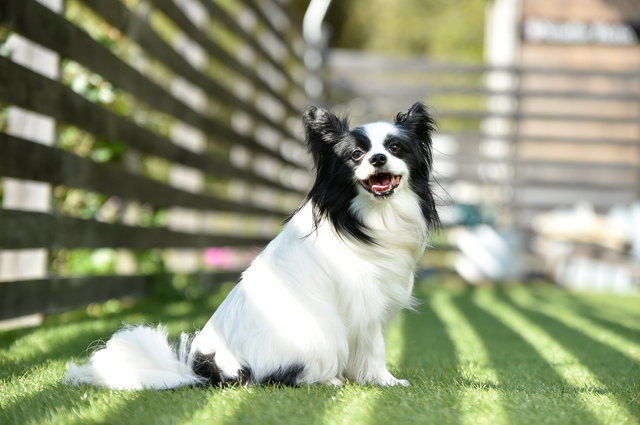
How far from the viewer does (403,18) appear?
19.0 m

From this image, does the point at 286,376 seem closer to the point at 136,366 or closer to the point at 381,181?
the point at 136,366

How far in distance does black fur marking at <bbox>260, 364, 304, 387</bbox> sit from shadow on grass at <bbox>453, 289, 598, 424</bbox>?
0.60 metres

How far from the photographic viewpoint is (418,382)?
2285mm

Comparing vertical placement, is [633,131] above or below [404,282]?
above

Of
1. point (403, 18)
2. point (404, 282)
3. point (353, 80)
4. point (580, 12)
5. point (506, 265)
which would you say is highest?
point (403, 18)

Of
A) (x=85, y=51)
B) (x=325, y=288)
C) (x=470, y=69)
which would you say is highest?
(x=470, y=69)

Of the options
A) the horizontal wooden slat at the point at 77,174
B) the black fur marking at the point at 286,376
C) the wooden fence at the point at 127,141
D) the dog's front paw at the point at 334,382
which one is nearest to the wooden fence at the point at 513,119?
the wooden fence at the point at 127,141

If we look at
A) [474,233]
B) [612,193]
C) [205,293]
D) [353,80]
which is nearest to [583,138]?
[612,193]

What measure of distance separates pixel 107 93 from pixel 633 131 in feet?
20.3

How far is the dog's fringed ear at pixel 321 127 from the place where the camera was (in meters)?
2.44

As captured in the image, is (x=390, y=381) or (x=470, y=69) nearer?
(x=390, y=381)

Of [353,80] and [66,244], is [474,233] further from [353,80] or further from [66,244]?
[66,244]

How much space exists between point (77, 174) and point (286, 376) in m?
1.83

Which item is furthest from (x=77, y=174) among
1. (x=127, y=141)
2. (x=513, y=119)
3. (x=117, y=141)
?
(x=513, y=119)
